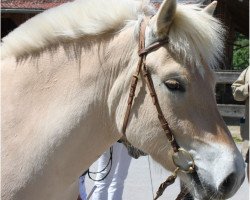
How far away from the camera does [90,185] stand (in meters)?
6.64

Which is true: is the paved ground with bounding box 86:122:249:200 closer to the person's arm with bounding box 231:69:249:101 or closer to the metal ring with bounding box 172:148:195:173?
the person's arm with bounding box 231:69:249:101

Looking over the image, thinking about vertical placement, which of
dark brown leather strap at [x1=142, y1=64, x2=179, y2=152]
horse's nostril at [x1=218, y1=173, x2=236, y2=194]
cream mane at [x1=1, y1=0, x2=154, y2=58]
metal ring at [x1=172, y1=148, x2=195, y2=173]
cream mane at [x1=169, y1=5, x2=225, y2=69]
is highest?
cream mane at [x1=1, y1=0, x2=154, y2=58]

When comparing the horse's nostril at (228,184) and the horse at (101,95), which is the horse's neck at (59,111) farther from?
the horse's nostril at (228,184)

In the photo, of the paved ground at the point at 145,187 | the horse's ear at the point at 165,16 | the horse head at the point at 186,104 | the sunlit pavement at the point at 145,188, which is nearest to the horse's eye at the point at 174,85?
the horse head at the point at 186,104

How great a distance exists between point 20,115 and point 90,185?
177 inches

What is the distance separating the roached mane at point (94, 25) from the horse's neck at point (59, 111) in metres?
0.06

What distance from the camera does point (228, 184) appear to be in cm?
212

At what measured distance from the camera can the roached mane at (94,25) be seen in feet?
7.39

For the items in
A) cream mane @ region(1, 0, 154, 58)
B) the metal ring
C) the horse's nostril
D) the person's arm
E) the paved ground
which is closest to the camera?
the horse's nostril

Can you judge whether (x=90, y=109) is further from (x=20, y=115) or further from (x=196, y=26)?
(x=196, y=26)

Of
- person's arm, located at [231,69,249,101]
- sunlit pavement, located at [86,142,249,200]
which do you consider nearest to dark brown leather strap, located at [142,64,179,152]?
person's arm, located at [231,69,249,101]

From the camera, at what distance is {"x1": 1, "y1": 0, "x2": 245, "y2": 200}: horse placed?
2.20 m

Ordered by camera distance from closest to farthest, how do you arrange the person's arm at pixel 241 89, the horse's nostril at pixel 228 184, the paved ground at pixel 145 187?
the horse's nostril at pixel 228 184, the person's arm at pixel 241 89, the paved ground at pixel 145 187

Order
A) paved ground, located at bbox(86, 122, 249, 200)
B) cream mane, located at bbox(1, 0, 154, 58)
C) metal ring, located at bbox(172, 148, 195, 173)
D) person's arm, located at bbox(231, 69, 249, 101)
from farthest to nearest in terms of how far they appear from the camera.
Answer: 1. paved ground, located at bbox(86, 122, 249, 200)
2. person's arm, located at bbox(231, 69, 249, 101)
3. cream mane, located at bbox(1, 0, 154, 58)
4. metal ring, located at bbox(172, 148, 195, 173)
